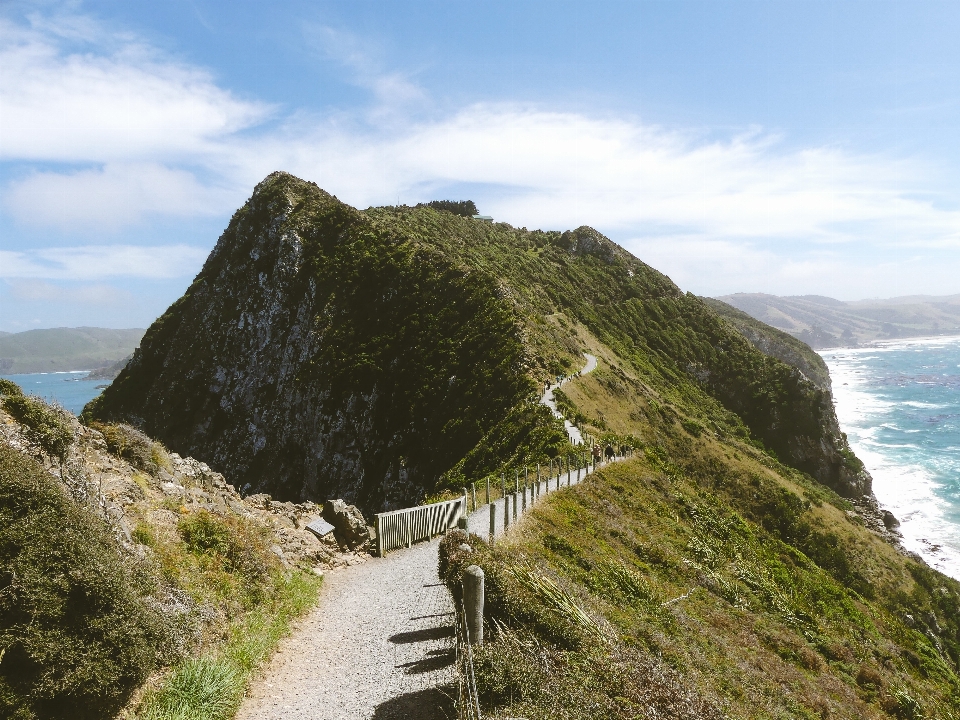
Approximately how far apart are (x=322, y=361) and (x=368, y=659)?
1854 inches

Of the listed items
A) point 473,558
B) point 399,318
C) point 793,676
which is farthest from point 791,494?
point 473,558

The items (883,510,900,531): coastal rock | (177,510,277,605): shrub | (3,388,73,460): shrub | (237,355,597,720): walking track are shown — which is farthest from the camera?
(883,510,900,531): coastal rock

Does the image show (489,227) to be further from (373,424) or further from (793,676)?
(793,676)

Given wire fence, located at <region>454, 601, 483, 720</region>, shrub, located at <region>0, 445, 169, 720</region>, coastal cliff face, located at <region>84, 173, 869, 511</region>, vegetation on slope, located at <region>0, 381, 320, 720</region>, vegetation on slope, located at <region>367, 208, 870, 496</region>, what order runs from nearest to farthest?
wire fence, located at <region>454, 601, 483, 720</region> → shrub, located at <region>0, 445, 169, 720</region> → vegetation on slope, located at <region>0, 381, 320, 720</region> → coastal cliff face, located at <region>84, 173, 869, 511</region> → vegetation on slope, located at <region>367, 208, 870, 496</region>

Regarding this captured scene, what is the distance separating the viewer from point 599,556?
16.8m

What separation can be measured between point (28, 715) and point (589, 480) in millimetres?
22040

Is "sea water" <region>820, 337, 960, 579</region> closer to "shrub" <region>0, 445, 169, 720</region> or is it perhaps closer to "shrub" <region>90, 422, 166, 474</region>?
"shrub" <region>90, 422, 166, 474</region>

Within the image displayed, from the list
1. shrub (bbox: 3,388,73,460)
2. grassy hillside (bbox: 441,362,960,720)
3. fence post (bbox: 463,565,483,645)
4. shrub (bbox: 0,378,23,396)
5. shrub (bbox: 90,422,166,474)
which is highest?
shrub (bbox: 0,378,23,396)

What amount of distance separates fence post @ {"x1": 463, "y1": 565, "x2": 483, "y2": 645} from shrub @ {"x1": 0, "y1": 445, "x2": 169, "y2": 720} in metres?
5.03

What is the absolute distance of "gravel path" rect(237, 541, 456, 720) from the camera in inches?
360

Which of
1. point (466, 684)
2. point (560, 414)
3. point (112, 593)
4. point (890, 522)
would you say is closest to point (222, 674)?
point (112, 593)

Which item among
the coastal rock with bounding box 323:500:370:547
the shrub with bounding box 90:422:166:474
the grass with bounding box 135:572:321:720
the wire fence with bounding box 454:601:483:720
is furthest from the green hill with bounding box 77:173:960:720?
the shrub with bounding box 90:422:166:474

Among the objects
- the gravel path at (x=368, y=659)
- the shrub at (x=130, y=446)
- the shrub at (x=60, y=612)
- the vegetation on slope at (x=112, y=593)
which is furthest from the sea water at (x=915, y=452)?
the shrub at (x=60, y=612)

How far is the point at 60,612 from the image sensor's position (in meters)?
7.80
